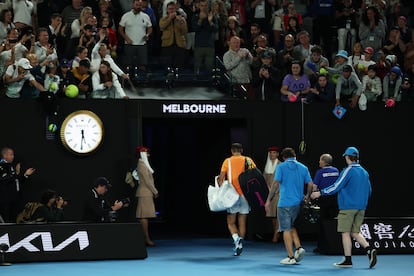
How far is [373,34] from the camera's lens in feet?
76.6

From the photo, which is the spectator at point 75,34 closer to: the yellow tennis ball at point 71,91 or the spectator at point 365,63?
the yellow tennis ball at point 71,91

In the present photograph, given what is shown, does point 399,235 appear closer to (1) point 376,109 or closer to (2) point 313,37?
(1) point 376,109

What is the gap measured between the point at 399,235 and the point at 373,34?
6705 mm

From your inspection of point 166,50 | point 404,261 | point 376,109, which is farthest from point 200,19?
point 404,261

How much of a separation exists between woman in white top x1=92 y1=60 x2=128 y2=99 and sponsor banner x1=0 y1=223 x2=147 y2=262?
401 cm

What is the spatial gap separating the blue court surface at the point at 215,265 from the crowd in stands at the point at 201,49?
13.3ft

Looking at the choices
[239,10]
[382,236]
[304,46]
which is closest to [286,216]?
[382,236]

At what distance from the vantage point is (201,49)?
21.6 meters

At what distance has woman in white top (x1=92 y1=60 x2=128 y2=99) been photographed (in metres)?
19.9

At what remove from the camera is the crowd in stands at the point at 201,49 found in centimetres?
1975

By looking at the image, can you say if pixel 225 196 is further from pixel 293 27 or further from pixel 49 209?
pixel 293 27

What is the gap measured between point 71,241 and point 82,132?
4.01m

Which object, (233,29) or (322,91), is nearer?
(322,91)

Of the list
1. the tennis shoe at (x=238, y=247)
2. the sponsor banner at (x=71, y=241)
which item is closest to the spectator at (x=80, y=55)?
the sponsor banner at (x=71, y=241)
